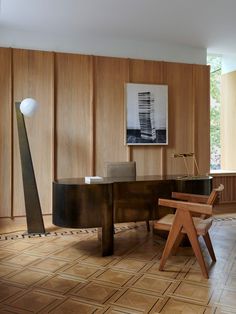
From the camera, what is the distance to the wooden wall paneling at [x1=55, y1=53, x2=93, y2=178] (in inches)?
215

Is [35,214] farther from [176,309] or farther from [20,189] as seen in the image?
[176,309]

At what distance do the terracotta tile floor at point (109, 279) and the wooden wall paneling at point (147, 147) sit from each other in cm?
171

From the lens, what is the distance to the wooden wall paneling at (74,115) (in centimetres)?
545

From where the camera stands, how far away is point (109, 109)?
5715mm

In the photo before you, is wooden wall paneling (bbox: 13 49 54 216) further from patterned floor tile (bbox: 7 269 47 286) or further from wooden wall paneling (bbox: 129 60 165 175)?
patterned floor tile (bbox: 7 269 47 286)

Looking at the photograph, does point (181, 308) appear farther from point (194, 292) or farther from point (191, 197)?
point (191, 197)

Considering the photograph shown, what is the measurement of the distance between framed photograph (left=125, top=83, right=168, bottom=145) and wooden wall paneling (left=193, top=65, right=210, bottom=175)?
0.66m

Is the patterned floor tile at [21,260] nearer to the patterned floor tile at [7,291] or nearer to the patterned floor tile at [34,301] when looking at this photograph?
the patterned floor tile at [7,291]

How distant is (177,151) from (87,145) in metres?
1.66

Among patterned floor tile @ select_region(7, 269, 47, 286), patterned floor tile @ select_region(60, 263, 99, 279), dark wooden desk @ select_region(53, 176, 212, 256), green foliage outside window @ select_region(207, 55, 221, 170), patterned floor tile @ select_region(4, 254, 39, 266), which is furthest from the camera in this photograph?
green foliage outside window @ select_region(207, 55, 221, 170)

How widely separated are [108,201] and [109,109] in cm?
225

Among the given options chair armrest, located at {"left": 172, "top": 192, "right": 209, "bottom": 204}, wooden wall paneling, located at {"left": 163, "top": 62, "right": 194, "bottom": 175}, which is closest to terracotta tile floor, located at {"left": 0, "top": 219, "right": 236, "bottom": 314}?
chair armrest, located at {"left": 172, "top": 192, "right": 209, "bottom": 204}

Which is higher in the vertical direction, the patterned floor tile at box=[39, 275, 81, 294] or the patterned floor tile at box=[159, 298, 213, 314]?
the patterned floor tile at box=[39, 275, 81, 294]

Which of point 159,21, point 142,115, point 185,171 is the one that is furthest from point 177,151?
point 159,21
